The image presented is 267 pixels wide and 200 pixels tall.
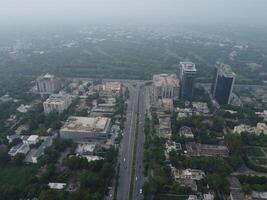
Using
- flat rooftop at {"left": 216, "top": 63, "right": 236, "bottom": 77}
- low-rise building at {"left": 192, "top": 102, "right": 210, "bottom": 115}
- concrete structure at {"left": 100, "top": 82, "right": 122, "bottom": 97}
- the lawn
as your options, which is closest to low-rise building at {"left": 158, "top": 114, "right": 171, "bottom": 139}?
low-rise building at {"left": 192, "top": 102, "right": 210, "bottom": 115}

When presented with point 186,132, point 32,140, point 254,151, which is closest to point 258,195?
point 254,151

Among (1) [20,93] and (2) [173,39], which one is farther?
(2) [173,39]

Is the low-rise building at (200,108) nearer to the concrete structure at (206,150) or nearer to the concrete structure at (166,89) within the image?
the concrete structure at (166,89)

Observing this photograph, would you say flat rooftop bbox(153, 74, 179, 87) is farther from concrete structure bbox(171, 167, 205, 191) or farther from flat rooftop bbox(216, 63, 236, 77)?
concrete structure bbox(171, 167, 205, 191)

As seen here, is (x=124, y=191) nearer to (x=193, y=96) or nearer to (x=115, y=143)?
(x=115, y=143)

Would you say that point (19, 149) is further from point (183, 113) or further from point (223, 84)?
point (223, 84)

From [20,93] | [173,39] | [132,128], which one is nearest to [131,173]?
[132,128]

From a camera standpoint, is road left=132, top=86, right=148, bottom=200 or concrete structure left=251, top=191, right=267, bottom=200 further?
road left=132, top=86, right=148, bottom=200
